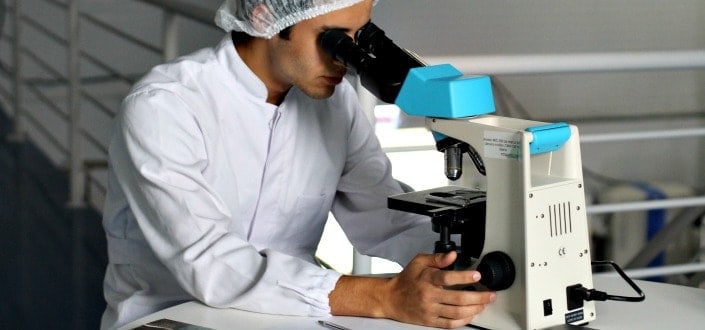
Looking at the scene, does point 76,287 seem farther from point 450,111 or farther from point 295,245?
point 450,111

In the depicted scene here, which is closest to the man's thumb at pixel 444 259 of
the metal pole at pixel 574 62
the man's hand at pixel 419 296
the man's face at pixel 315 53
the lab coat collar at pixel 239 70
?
the man's hand at pixel 419 296

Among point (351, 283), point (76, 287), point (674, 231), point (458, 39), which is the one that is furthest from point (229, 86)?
point (674, 231)

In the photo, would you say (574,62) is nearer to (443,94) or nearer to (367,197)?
(367,197)

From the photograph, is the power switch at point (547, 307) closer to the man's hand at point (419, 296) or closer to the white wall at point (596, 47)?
the man's hand at point (419, 296)

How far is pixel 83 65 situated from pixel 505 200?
4.11ft

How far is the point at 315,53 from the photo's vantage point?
1.68 meters

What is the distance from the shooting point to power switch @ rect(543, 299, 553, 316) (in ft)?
4.81

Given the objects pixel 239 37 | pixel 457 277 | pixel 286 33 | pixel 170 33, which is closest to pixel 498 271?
pixel 457 277

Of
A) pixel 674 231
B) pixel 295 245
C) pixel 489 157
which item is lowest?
pixel 674 231

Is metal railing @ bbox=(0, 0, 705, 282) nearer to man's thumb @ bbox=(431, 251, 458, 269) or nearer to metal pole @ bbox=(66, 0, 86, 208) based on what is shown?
metal pole @ bbox=(66, 0, 86, 208)

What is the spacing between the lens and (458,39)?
340 cm

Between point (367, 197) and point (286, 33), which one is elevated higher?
point (286, 33)

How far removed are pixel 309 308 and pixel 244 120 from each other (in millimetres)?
397

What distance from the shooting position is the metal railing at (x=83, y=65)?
229 centimetres
